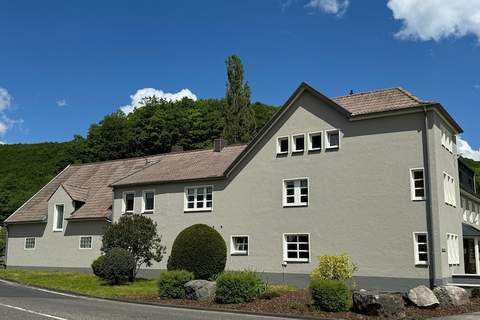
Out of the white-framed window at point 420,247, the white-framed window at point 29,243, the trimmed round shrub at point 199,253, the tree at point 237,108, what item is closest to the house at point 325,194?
the white-framed window at point 420,247

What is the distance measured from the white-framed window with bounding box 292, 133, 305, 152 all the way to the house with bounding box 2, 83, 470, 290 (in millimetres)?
73

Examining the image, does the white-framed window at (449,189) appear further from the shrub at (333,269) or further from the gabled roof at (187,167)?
the gabled roof at (187,167)

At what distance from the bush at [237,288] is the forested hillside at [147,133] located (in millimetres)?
42928

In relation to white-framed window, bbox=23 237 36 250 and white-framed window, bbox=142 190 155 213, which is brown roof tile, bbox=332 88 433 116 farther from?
white-framed window, bbox=23 237 36 250

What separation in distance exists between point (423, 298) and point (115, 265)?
52.0ft

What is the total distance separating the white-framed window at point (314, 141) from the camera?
29422 millimetres

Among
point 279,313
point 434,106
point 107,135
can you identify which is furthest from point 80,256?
point 107,135

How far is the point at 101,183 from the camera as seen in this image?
1640 inches

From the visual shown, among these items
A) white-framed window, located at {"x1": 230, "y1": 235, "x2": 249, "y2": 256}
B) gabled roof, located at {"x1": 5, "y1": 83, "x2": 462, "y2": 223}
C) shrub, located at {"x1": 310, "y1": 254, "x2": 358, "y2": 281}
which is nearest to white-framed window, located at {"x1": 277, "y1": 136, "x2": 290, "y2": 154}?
gabled roof, located at {"x1": 5, "y1": 83, "x2": 462, "y2": 223}

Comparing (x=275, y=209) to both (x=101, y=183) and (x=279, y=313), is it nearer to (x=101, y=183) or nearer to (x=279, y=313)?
(x=279, y=313)

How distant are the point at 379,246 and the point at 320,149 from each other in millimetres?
6234

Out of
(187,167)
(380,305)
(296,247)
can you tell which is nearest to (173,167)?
(187,167)

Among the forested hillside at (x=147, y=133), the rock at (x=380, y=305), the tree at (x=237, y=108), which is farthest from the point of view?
the forested hillside at (x=147, y=133)

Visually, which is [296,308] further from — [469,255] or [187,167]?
[469,255]
